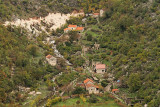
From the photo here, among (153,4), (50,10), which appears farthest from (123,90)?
(50,10)

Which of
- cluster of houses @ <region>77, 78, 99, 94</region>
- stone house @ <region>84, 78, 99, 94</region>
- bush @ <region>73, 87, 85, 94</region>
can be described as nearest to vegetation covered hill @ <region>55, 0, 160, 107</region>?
stone house @ <region>84, 78, 99, 94</region>

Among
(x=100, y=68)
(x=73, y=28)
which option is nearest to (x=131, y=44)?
(x=100, y=68)

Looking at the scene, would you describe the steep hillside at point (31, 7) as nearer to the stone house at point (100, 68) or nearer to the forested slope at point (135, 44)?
the forested slope at point (135, 44)

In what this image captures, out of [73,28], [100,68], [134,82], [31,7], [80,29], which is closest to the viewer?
[134,82]

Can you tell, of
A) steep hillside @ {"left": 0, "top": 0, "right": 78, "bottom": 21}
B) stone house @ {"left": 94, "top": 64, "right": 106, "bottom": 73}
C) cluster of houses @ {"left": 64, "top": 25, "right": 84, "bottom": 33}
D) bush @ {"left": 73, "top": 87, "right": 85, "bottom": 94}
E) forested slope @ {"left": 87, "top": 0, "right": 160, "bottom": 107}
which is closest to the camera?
forested slope @ {"left": 87, "top": 0, "right": 160, "bottom": 107}

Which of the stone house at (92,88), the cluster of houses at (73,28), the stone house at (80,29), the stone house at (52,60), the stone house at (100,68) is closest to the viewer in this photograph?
the stone house at (92,88)

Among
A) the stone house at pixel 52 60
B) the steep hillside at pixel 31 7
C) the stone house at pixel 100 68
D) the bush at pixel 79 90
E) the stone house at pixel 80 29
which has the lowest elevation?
the bush at pixel 79 90

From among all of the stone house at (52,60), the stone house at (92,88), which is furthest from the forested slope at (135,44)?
the stone house at (52,60)

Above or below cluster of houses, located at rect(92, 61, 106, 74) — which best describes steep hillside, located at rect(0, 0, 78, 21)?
above

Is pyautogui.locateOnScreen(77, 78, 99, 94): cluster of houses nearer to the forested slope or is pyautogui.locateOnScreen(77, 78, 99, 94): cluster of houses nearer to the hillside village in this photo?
the hillside village

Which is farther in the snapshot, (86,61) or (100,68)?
(86,61)

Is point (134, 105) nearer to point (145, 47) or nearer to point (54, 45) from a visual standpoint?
point (145, 47)

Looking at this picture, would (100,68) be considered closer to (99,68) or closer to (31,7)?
(99,68)
